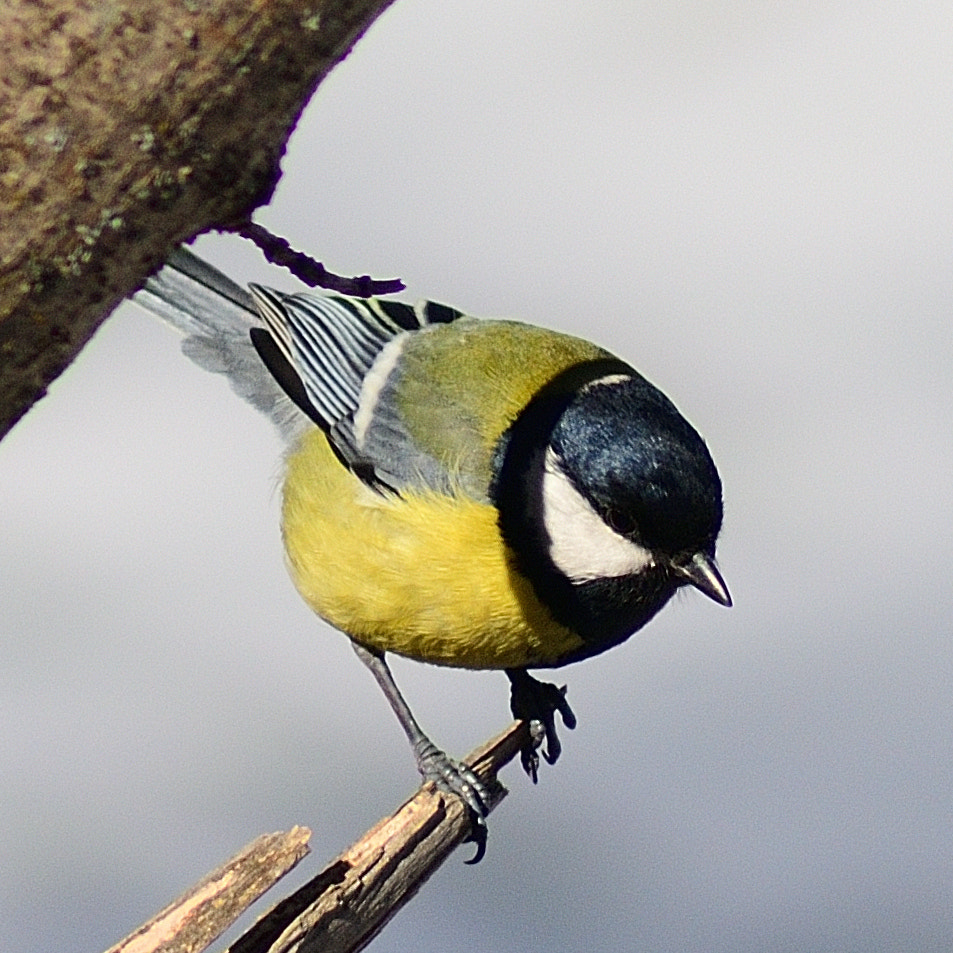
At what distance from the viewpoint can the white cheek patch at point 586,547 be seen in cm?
126

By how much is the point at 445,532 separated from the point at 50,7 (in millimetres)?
936

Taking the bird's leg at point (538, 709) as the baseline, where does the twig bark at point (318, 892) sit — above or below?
above

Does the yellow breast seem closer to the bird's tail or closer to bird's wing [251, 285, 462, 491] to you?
bird's wing [251, 285, 462, 491]

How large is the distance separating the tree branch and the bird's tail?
1.14m

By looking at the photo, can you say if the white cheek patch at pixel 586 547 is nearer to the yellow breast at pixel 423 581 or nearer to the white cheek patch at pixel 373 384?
the yellow breast at pixel 423 581

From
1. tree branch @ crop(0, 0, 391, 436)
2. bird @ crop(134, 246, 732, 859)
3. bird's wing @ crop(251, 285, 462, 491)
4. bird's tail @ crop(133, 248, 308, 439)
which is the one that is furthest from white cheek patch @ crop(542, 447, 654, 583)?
tree branch @ crop(0, 0, 391, 436)

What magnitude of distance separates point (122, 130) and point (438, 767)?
1.05m

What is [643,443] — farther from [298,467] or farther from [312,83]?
[312,83]

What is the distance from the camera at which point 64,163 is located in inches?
15.6

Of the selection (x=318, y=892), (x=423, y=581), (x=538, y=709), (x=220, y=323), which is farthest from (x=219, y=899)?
(x=220, y=323)

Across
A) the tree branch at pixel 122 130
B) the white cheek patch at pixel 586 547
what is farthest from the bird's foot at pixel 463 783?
the tree branch at pixel 122 130

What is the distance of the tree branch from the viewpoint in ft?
1.27

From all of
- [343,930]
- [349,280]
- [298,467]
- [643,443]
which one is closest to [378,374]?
[298,467]

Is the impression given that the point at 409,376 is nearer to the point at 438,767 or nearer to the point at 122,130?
the point at 438,767
